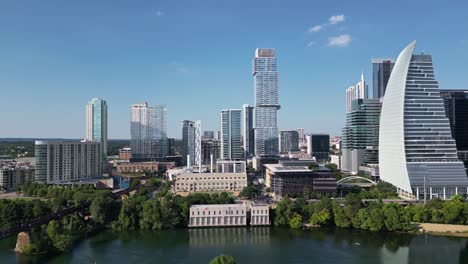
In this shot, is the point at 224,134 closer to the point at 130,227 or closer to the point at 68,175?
the point at 68,175

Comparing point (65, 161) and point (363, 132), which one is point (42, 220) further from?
point (363, 132)

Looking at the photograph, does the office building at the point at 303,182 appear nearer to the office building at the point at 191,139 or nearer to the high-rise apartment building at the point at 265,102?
→ the office building at the point at 191,139

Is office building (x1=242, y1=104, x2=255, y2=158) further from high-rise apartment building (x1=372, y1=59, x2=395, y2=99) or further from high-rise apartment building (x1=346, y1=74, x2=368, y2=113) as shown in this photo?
high-rise apartment building (x1=372, y1=59, x2=395, y2=99)

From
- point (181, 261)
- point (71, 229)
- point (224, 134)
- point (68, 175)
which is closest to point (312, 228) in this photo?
point (181, 261)

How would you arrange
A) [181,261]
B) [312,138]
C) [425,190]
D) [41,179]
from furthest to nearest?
[312,138] → [41,179] → [425,190] → [181,261]

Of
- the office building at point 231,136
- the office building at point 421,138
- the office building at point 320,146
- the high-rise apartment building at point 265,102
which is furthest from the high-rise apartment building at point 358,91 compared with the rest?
the office building at point 421,138
